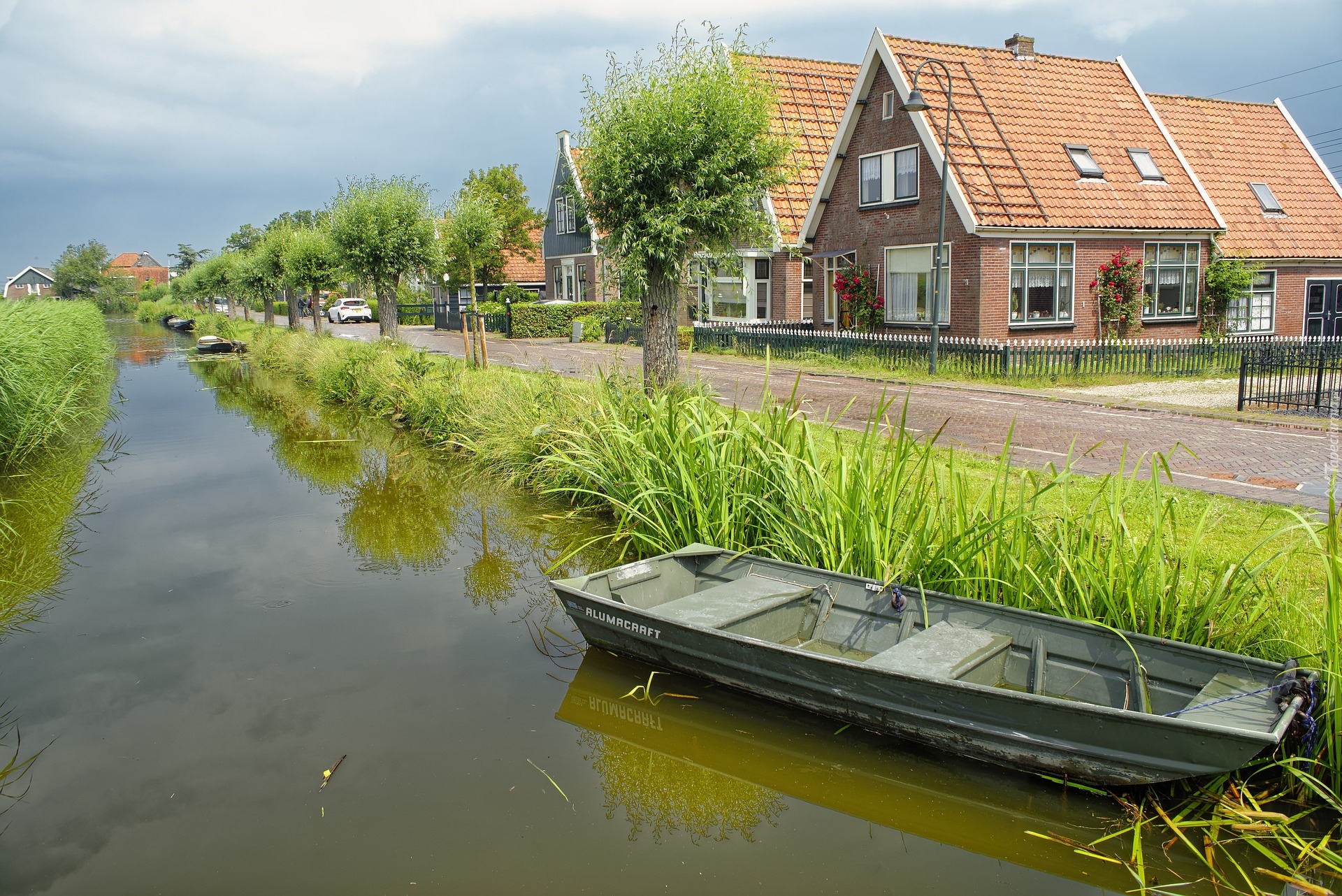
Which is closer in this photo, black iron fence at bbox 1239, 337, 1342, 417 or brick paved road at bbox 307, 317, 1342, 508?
brick paved road at bbox 307, 317, 1342, 508

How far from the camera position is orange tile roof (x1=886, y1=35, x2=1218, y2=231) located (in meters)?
21.9

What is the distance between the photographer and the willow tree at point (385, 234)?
83.9ft

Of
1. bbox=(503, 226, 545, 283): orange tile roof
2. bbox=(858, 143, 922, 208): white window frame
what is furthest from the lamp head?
bbox=(503, 226, 545, 283): orange tile roof

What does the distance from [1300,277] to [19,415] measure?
28130 mm

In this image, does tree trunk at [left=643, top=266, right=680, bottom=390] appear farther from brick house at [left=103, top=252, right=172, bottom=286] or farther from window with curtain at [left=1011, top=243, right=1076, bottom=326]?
brick house at [left=103, top=252, right=172, bottom=286]

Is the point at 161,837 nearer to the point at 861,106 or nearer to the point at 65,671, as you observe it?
the point at 65,671

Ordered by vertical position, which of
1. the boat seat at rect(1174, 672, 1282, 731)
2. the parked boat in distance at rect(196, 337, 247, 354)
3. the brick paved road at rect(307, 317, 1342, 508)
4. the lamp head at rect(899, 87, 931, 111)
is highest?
the lamp head at rect(899, 87, 931, 111)

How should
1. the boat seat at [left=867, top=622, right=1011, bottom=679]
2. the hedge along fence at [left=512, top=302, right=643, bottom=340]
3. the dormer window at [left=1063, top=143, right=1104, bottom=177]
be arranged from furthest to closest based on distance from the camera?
1. the hedge along fence at [left=512, top=302, right=643, bottom=340]
2. the dormer window at [left=1063, top=143, right=1104, bottom=177]
3. the boat seat at [left=867, top=622, right=1011, bottom=679]

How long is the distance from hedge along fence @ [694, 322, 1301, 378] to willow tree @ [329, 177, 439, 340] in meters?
11.2

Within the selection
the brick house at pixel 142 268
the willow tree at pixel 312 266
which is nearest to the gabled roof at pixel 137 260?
the brick house at pixel 142 268

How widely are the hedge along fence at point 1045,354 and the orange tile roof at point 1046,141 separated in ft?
9.58

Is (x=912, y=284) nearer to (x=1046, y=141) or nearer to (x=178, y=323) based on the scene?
(x=1046, y=141)

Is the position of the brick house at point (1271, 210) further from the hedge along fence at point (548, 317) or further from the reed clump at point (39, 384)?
the reed clump at point (39, 384)

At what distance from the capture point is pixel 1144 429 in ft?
43.7
